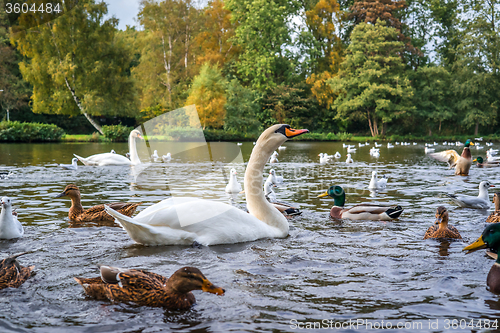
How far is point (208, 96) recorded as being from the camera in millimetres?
44281

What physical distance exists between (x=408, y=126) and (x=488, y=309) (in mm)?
48681

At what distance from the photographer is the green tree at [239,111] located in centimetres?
4709

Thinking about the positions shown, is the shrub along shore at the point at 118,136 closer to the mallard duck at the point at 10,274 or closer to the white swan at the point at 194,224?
the white swan at the point at 194,224

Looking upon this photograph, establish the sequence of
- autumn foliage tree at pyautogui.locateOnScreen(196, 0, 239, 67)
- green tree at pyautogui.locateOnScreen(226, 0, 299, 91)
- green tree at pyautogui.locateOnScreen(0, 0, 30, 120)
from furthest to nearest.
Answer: autumn foliage tree at pyautogui.locateOnScreen(196, 0, 239, 67) → green tree at pyautogui.locateOnScreen(226, 0, 299, 91) → green tree at pyautogui.locateOnScreen(0, 0, 30, 120)

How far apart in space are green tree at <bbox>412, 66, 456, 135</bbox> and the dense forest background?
0.44 feet

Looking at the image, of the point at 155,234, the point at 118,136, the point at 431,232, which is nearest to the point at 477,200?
the point at 431,232

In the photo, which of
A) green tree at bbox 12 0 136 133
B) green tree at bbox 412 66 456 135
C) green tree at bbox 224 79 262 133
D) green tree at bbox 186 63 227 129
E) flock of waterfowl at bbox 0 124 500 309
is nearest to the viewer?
flock of waterfowl at bbox 0 124 500 309

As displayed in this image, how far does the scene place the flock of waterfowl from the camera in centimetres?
377

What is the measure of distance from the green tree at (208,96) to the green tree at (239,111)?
2.01 metres

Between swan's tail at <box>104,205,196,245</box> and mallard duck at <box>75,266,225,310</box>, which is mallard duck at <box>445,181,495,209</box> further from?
mallard duck at <box>75,266,225,310</box>

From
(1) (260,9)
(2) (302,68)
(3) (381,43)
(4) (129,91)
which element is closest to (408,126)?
(3) (381,43)

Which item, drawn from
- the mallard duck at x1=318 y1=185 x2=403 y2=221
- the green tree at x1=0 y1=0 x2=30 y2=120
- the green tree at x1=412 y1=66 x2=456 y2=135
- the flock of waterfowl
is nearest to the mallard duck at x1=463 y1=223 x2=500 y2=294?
the flock of waterfowl

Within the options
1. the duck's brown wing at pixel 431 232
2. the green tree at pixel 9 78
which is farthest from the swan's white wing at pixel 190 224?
the green tree at pixel 9 78

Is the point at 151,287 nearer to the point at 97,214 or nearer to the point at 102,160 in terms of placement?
the point at 97,214
